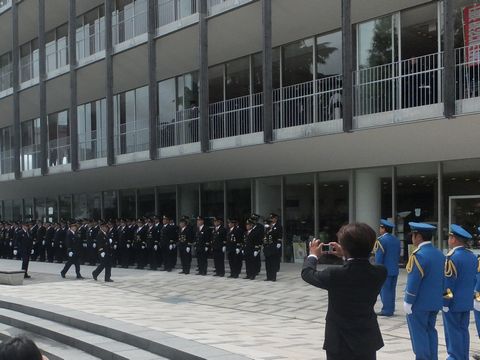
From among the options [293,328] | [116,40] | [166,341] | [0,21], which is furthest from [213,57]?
[0,21]

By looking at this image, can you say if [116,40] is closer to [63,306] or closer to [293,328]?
[63,306]

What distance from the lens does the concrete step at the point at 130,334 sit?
6.97 meters

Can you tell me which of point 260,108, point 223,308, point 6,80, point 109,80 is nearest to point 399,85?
point 260,108

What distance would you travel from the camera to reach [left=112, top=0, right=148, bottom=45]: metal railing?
A: 2359 cm

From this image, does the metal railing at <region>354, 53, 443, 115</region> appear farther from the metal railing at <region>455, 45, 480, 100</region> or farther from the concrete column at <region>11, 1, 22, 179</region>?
the concrete column at <region>11, 1, 22, 179</region>

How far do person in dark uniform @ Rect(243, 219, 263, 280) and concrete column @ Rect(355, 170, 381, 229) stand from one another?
370cm

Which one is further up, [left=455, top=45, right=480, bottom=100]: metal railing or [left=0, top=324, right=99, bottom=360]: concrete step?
[left=455, top=45, right=480, bottom=100]: metal railing

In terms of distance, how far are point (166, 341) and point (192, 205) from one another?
16874 mm

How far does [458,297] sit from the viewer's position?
6547 millimetres

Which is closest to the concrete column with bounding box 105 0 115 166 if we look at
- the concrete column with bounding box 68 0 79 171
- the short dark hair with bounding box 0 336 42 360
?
the concrete column with bounding box 68 0 79 171

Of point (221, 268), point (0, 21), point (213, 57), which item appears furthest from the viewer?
point (0, 21)

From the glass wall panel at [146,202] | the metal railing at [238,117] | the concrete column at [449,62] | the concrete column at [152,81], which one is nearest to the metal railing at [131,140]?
the concrete column at [152,81]

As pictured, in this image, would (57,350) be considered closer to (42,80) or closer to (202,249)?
(202,249)

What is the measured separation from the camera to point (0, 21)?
110 feet
